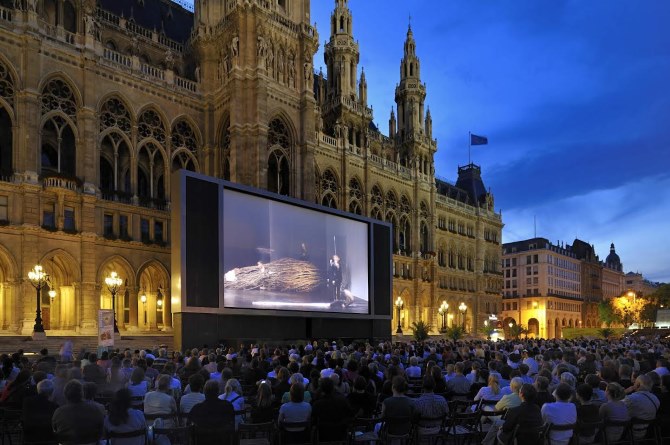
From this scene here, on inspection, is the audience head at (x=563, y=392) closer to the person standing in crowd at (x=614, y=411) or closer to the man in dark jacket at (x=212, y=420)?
the person standing in crowd at (x=614, y=411)

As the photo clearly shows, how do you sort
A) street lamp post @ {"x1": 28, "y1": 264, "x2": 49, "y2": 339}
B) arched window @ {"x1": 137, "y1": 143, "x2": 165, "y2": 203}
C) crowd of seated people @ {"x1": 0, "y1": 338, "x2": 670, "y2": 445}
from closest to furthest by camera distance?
crowd of seated people @ {"x1": 0, "y1": 338, "x2": 670, "y2": 445} → street lamp post @ {"x1": 28, "y1": 264, "x2": 49, "y2": 339} → arched window @ {"x1": 137, "y1": 143, "x2": 165, "y2": 203}

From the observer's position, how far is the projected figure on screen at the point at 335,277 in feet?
109

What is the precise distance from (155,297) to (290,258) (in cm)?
1248

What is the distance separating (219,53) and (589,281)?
10401 cm

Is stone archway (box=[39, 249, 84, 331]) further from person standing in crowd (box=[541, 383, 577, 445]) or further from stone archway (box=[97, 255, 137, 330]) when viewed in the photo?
person standing in crowd (box=[541, 383, 577, 445])

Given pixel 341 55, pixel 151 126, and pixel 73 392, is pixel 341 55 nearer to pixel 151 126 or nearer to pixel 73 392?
pixel 151 126

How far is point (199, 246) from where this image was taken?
25500mm

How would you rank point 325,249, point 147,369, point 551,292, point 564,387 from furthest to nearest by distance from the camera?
1. point 551,292
2. point 325,249
3. point 147,369
4. point 564,387

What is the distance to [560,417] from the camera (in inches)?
297

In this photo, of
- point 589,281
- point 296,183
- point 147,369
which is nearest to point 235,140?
point 296,183

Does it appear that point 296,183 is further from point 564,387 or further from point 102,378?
point 564,387

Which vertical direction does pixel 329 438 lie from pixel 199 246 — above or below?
below

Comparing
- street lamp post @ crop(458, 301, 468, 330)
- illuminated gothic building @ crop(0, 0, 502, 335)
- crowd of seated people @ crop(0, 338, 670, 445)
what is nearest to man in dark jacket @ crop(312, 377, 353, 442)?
crowd of seated people @ crop(0, 338, 670, 445)

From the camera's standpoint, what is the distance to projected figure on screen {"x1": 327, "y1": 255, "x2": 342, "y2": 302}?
33.1 m
